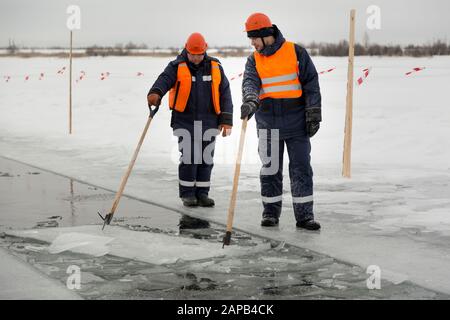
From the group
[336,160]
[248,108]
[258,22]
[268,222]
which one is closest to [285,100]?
[248,108]

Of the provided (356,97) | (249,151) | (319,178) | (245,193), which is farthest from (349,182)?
Answer: (356,97)

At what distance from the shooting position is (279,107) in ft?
22.1

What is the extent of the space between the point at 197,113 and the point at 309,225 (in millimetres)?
1918

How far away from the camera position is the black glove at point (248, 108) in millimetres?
6371

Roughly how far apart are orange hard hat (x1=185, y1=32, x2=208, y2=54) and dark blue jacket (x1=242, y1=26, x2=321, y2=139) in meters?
1.03

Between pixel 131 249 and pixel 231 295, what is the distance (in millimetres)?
1407

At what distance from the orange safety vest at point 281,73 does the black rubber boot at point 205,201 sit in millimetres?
1551

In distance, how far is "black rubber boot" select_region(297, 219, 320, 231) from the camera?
261 inches

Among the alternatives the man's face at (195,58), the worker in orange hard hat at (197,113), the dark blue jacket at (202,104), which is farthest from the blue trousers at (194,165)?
the man's face at (195,58)

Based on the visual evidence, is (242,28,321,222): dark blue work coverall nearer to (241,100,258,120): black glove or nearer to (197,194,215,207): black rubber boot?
(241,100,258,120): black glove

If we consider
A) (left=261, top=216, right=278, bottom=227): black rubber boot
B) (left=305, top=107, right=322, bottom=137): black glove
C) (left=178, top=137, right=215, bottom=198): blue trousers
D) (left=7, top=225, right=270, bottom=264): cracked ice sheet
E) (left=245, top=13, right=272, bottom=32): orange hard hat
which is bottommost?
(left=7, top=225, right=270, bottom=264): cracked ice sheet

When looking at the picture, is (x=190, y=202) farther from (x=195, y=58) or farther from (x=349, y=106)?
(x=349, y=106)

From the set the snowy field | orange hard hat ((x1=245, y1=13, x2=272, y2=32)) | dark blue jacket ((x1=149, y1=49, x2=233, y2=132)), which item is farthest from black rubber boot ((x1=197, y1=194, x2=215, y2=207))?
orange hard hat ((x1=245, y1=13, x2=272, y2=32))

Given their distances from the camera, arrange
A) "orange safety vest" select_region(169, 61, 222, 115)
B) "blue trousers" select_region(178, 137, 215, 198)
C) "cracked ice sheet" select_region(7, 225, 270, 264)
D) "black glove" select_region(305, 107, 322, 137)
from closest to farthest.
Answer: "cracked ice sheet" select_region(7, 225, 270, 264)
"black glove" select_region(305, 107, 322, 137)
"orange safety vest" select_region(169, 61, 222, 115)
"blue trousers" select_region(178, 137, 215, 198)
